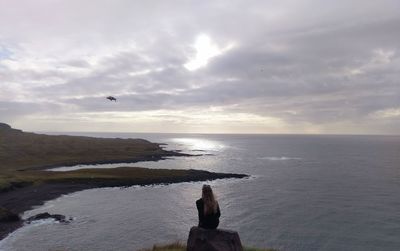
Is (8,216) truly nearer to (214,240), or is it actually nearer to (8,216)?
(8,216)

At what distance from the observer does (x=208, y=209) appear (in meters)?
21.3

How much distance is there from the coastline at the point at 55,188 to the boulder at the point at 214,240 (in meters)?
32.3

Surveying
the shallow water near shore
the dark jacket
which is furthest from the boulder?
the shallow water near shore

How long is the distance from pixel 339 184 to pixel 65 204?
61529 millimetres

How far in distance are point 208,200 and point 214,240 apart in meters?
2.45

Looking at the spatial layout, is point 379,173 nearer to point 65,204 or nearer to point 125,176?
point 125,176

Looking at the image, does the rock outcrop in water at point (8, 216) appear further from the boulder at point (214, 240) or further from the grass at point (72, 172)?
the boulder at point (214, 240)

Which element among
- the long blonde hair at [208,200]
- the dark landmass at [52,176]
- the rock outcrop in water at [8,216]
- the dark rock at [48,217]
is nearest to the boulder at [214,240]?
the long blonde hair at [208,200]

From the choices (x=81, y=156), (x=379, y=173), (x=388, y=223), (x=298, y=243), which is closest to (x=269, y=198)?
(x=388, y=223)

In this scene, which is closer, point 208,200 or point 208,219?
point 208,200

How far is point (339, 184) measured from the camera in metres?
95.2

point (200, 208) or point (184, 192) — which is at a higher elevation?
point (200, 208)

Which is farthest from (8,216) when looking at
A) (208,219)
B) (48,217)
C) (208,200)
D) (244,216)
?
(208,200)

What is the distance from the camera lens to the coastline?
6028 centimetres
